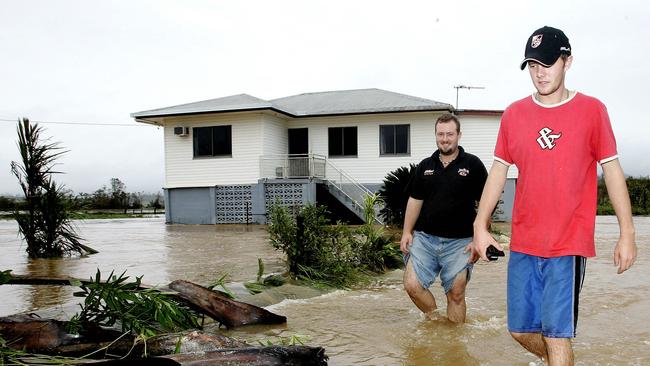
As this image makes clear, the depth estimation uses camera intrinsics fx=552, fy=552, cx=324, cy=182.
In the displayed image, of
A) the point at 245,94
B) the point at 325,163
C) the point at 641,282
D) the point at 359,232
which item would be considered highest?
the point at 245,94

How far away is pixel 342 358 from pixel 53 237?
810cm

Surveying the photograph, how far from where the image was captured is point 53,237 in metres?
10.2

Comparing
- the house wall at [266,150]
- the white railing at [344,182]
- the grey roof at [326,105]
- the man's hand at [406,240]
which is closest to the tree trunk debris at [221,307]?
the man's hand at [406,240]

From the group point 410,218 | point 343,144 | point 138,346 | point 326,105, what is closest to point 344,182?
point 343,144

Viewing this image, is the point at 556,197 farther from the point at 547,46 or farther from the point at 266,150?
the point at 266,150

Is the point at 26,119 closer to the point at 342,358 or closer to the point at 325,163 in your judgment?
the point at 342,358

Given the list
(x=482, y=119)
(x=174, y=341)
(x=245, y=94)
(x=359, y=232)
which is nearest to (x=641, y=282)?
(x=359, y=232)

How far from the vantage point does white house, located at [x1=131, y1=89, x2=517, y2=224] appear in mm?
21078

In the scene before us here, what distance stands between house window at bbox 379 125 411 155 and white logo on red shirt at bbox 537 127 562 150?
62.6 ft

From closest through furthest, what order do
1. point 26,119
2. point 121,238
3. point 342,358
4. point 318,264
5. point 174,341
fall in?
1. point 174,341
2. point 342,358
3. point 318,264
4. point 26,119
5. point 121,238

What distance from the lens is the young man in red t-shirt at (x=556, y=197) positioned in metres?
2.86

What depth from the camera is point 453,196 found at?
4.76m

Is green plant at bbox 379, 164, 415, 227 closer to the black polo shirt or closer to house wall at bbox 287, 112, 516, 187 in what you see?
house wall at bbox 287, 112, 516, 187

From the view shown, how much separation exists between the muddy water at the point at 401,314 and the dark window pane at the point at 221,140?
1219 cm
